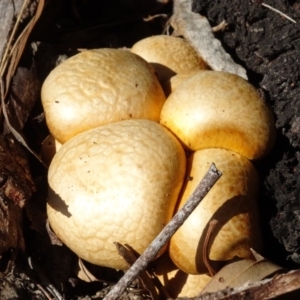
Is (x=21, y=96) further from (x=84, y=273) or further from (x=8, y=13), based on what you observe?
(x=84, y=273)

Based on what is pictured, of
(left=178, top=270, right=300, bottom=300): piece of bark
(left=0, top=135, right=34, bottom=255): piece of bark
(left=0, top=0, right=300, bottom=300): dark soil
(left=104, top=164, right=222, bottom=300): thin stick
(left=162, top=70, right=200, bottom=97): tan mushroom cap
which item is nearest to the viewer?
(left=178, top=270, right=300, bottom=300): piece of bark

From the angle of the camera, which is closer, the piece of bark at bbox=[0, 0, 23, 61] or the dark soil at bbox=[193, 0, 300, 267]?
the dark soil at bbox=[193, 0, 300, 267]

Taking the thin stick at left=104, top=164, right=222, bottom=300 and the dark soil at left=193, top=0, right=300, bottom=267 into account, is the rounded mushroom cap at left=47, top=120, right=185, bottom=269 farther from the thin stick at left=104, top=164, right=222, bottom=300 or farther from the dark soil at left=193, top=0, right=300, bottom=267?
the dark soil at left=193, top=0, right=300, bottom=267

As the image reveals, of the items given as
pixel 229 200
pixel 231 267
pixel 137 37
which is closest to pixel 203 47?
pixel 137 37

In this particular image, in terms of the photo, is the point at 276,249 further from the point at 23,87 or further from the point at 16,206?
the point at 23,87

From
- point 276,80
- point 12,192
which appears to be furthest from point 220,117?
point 12,192

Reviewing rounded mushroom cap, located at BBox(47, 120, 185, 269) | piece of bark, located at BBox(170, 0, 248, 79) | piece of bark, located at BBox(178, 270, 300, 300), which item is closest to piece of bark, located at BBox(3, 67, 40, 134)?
rounded mushroom cap, located at BBox(47, 120, 185, 269)
